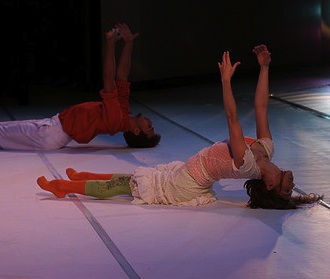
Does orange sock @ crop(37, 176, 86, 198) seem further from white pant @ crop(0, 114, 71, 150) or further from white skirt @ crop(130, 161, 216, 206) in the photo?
white pant @ crop(0, 114, 71, 150)

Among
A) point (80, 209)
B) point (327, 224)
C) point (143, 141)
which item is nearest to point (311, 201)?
point (327, 224)

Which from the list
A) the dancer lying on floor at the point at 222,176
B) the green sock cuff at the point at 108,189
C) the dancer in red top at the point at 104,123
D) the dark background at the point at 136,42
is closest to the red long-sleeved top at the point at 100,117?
the dancer in red top at the point at 104,123

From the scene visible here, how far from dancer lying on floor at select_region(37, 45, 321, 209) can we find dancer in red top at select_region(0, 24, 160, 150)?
1275mm

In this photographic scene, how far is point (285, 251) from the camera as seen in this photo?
158 inches

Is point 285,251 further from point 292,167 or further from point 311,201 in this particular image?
point 292,167

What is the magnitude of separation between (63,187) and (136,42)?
5.10 metres

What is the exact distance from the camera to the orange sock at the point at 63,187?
16.3 ft

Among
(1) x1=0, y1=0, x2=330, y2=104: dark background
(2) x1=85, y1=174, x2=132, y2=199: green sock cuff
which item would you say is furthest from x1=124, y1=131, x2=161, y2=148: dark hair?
(1) x1=0, y1=0, x2=330, y2=104: dark background

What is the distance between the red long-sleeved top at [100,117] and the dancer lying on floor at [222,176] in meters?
1.24

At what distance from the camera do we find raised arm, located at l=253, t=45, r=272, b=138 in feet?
16.3

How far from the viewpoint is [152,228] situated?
440 cm

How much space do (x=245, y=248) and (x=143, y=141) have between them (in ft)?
8.17

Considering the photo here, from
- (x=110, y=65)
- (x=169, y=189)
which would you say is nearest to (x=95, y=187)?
(x=169, y=189)

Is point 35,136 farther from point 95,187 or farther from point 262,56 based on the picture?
point 262,56
